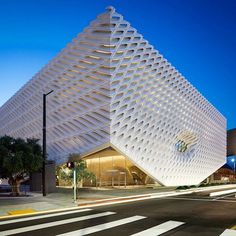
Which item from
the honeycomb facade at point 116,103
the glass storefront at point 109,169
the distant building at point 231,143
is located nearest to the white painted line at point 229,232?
the honeycomb facade at point 116,103

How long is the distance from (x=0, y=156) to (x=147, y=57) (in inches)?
859

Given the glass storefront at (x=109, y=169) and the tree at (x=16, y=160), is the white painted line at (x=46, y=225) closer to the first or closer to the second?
the tree at (x=16, y=160)

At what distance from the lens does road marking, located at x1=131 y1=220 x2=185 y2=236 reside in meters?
10.0

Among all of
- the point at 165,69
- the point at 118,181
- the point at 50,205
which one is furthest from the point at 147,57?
the point at 50,205

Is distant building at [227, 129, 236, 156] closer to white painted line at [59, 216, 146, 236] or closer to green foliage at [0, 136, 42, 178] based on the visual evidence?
green foliage at [0, 136, 42, 178]

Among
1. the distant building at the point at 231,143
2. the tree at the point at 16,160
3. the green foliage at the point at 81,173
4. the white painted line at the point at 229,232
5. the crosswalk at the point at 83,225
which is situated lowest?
the white painted line at the point at 229,232

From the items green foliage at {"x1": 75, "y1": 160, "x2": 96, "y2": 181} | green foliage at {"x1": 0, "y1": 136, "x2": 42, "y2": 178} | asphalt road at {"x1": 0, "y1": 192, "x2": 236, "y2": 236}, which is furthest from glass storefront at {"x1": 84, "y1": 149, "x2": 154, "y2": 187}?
asphalt road at {"x1": 0, "y1": 192, "x2": 236, "y2": 236}

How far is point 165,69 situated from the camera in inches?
1693

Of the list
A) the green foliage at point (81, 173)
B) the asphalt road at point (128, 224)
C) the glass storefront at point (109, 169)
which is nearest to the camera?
the asphalt road at point (128, 224)

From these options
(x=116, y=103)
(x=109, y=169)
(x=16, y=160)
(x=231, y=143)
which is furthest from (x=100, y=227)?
(x=231, y=143)

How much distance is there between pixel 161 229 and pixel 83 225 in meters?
2.84

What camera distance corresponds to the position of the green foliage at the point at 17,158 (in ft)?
74.9

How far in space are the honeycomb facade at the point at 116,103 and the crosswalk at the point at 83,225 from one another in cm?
1873

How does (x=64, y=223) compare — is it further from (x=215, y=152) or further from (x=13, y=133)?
(x=215, y=152)
